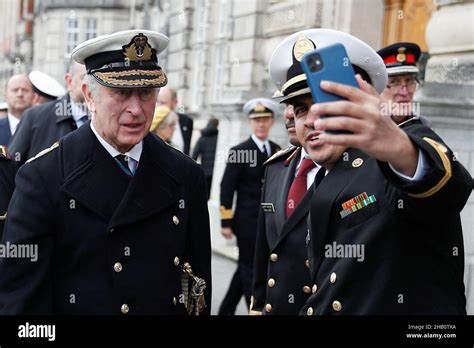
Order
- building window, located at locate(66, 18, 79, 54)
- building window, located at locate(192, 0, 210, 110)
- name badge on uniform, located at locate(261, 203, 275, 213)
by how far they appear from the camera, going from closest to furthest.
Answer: name badge on uniform, located at locate(261, 203, 275, 213), building window, located at locate(192, 0, 210, 110), building window, located at locate(66, 18, 79, 54)

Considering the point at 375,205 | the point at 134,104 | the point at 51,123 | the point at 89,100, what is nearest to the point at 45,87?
the point at 51,123

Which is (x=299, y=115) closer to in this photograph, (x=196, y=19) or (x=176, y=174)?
(x=176, y=174)

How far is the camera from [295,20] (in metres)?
12.8

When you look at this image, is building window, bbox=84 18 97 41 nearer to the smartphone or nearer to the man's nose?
the man's nose

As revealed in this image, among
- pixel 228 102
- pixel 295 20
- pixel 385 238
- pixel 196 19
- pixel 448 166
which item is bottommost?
pixel 385 238

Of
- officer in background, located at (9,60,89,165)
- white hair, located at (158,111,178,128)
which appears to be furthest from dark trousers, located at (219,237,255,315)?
officer in background, located at (9,60,89,165)

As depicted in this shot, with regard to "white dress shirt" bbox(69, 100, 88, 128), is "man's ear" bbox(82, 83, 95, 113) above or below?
below

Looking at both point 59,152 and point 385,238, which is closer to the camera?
point 385,238

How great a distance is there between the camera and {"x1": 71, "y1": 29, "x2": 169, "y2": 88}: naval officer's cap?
135 inches

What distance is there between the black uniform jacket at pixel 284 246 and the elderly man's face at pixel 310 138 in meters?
0.65

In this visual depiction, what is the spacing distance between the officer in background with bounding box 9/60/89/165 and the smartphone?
3967 mm

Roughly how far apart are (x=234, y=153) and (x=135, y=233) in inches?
200

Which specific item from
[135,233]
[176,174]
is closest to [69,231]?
[135,233]

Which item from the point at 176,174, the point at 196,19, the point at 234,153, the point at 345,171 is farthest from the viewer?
the point at 196,19
